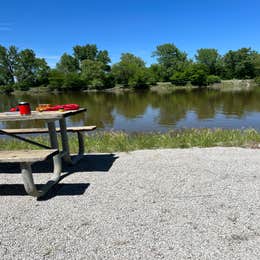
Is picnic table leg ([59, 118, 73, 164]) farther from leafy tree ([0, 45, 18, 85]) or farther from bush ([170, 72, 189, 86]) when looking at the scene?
leafy tree ([0, 45, 18, 85])

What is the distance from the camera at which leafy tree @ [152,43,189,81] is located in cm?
7442

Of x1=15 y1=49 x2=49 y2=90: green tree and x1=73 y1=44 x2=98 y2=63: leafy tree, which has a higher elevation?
x1=73 y1=44 x2=98 y2=63: leafy tree

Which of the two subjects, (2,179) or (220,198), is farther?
(2,179)

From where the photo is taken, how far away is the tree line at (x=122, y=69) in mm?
66875

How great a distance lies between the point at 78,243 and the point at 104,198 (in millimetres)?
947

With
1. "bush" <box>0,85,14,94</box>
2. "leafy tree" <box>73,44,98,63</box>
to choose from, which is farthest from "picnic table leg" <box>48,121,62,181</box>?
"leafy tree" <box>73,44,98,63</box>

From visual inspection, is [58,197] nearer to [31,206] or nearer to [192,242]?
[31,206]

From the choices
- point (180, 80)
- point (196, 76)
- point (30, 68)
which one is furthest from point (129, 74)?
point (30, 68)

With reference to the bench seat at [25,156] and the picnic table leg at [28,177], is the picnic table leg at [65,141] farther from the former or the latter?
the picnic table leg at [28,177]

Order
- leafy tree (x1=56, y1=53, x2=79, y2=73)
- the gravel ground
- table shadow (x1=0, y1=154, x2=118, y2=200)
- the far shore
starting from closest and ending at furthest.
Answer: the gravel ground < table shadow (x1=0, y1=154, x2=118, y2=200) < the far shore < leafy tree (x1=56, y1=53, x2=79, y2=73)

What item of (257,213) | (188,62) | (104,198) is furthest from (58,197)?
(188,62)

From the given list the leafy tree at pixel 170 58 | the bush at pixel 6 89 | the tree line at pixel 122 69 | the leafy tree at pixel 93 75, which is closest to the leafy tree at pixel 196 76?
the tree line at pixel 122 69

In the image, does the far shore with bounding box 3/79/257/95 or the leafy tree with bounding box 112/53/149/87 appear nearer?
the far shore with bounding box 3/79/257/95

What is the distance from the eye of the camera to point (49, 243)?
7.95 ft
